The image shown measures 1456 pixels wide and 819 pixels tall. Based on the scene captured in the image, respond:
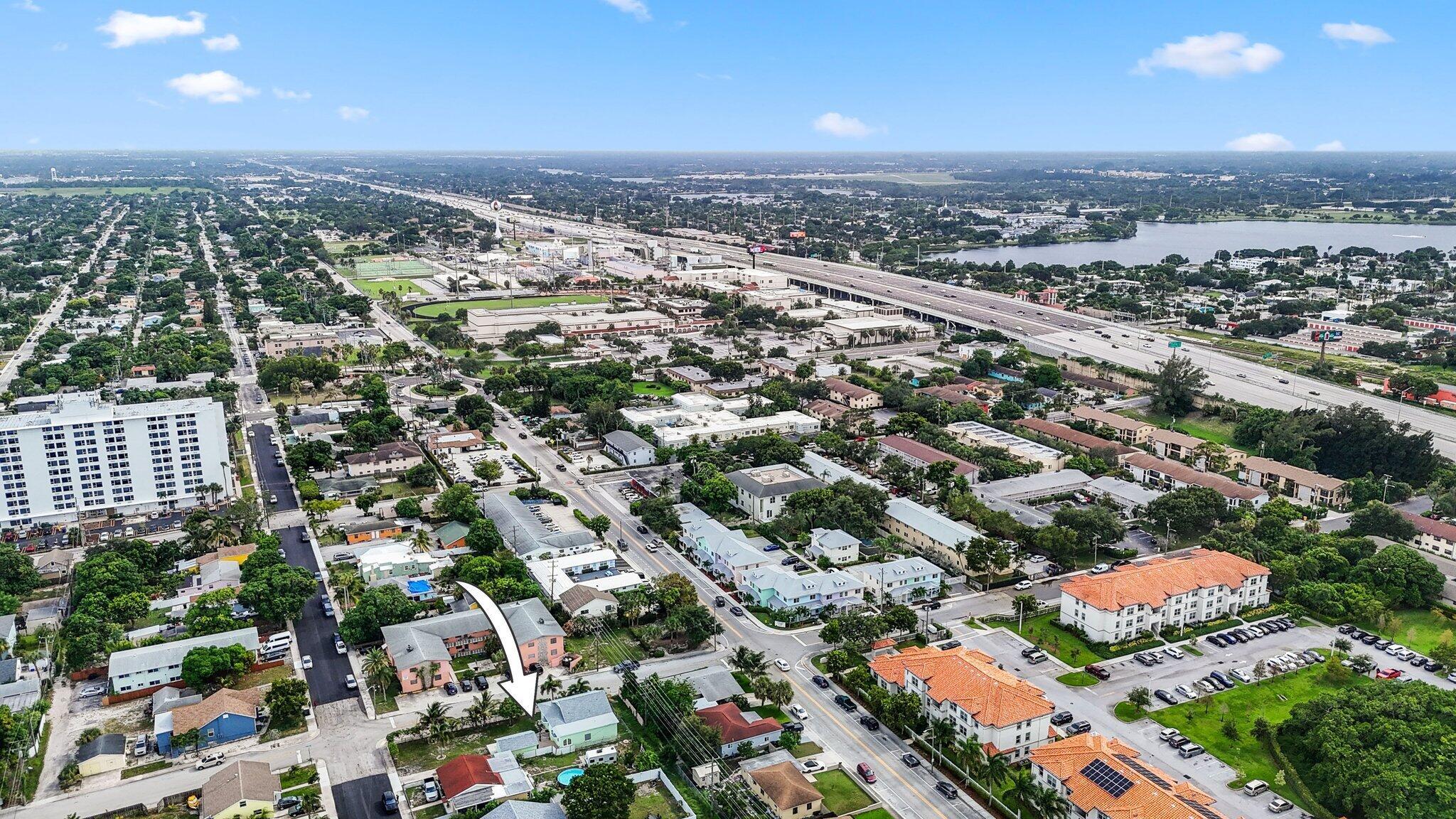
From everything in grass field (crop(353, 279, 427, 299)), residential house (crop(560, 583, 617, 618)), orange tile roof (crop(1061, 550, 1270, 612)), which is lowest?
residential house (crop(560, 583, 617, 618))

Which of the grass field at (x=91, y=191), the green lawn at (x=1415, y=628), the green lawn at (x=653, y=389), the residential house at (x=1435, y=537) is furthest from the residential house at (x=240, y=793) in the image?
the grass field at (x=91, y=191)

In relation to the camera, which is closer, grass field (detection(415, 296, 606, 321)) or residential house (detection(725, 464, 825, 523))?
residential house (detection(725, 464, 825, 523))

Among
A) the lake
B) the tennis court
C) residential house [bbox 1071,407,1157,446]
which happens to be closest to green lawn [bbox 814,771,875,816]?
residential house [bbox 1071,407,1157,446]

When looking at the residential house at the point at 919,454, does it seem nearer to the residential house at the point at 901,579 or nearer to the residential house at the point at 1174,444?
the residential house at the point at 901,579

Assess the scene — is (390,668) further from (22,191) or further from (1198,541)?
(22,191)

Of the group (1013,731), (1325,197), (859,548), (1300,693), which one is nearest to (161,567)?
(859,548)

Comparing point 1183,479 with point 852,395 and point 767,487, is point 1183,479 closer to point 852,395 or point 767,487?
point 767,487

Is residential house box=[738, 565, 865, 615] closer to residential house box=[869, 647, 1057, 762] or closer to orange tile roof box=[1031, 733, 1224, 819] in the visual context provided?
residential house box=[869, 647, 1057, 762]
